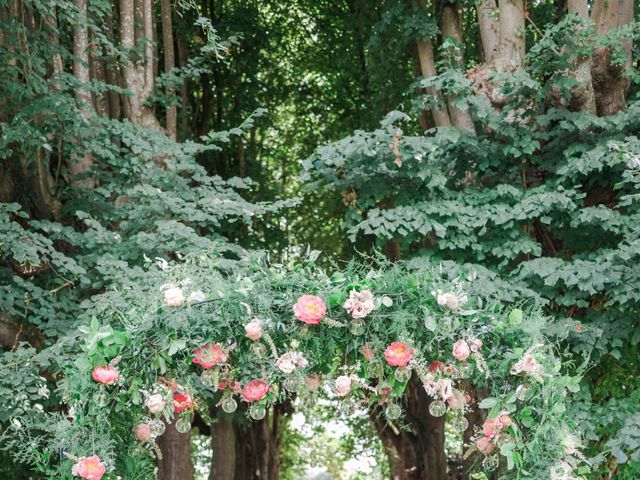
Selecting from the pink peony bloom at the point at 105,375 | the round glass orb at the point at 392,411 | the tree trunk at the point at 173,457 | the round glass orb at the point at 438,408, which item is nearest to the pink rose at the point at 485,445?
the round glass orb at the point at 438,408

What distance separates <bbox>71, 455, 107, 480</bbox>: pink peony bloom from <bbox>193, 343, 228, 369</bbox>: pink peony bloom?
2.20 ft

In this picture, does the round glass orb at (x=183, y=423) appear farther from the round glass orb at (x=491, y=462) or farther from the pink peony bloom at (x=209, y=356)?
the round glass orb at (x=491, y=462)

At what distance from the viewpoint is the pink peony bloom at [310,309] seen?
3.92m

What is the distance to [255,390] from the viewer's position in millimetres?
4105

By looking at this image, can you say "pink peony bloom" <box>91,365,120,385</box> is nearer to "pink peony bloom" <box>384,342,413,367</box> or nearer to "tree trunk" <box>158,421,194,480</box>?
"pink peony bloom" <box>384,342,413,367</box>

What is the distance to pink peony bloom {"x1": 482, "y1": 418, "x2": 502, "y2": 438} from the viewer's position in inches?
160

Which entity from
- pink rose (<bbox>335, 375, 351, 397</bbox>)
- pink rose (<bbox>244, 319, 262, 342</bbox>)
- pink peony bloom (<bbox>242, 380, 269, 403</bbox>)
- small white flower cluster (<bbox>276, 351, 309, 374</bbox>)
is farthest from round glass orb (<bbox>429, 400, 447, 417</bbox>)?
pink rose (<bbox>244, 319, 262, 342</bbox>)

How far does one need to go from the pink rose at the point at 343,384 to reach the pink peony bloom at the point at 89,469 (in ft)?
3.96

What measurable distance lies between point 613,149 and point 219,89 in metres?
6.84

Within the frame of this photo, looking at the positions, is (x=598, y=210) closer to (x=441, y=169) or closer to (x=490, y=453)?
(x=441, y=169)

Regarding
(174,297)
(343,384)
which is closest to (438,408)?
(343,384)

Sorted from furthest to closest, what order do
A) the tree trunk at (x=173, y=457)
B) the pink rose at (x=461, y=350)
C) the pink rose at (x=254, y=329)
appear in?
the tree trunk at (x=173, y=457)
the pink rose at (x=461, y=350)
the pink rose at (x=254, y=329)

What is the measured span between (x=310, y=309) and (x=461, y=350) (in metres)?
0.77

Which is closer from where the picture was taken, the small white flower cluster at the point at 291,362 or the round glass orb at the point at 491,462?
the small white flower cluster at the point at 291,362
